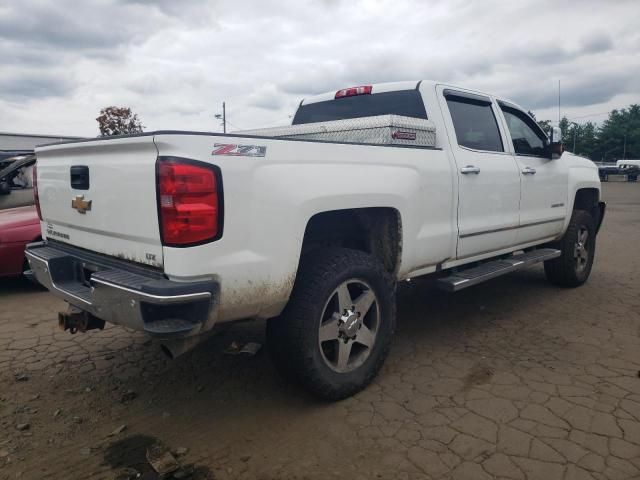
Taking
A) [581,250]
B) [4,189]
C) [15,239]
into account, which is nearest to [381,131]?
[581,250]

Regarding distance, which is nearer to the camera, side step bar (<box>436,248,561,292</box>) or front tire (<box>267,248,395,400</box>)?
front tire (<box>267,248,395,400</box>)

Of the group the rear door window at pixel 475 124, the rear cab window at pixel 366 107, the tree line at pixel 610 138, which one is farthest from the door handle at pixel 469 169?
the tree line at pixel 610 138

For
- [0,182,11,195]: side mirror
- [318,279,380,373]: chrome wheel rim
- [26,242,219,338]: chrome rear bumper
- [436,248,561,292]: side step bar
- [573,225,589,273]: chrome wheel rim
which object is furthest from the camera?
[0,182,11,195]: side mirror

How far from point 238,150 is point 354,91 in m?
2.36

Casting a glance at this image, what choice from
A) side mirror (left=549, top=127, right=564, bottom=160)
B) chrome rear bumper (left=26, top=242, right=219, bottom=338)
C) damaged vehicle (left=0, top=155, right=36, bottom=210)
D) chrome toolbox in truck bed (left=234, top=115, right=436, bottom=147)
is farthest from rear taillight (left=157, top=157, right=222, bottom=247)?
damaged vehicle (left=0, top=155, right=36, bottom=210)

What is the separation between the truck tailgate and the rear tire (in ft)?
15.1

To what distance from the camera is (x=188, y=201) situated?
224 cm

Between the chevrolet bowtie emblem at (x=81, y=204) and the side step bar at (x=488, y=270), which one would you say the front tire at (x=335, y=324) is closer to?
the side step bar at (x=488, y=270)

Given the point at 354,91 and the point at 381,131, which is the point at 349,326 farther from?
the point at 354,91

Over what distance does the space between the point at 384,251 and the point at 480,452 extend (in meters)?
1.38

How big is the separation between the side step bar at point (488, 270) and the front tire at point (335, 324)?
57 cm

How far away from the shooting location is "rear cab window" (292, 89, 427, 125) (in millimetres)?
3936

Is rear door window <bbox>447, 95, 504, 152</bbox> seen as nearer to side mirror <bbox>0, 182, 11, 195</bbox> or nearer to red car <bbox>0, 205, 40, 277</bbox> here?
red car <bbox>0, 205, 40, 277</bbox>

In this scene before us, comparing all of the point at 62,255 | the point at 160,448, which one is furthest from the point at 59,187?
the point at 160,448
